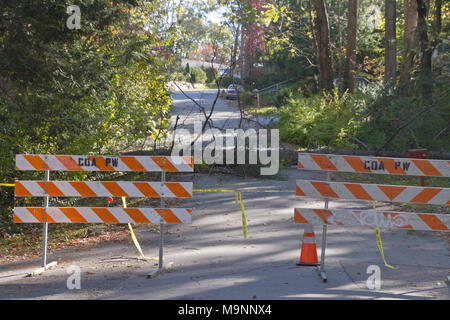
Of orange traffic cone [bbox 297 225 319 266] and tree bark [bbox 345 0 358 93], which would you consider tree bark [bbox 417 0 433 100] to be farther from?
orange traffic cone [bbox 297 225 319 266]

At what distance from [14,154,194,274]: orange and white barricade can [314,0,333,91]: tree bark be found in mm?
20793

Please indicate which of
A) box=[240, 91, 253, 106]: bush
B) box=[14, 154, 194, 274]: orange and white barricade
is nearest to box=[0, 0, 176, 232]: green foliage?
box=[240, 91, 253, 106]: bush

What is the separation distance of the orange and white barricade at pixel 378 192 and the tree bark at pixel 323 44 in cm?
2043

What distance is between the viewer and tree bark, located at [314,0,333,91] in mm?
26031

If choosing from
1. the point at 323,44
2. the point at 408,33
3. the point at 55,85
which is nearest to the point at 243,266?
the point at 55,85

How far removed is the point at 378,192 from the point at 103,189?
3830 mm

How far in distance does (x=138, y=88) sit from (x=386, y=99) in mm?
10105

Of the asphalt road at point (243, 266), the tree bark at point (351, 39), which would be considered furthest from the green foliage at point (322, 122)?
the asphalt road at point (243, 266)

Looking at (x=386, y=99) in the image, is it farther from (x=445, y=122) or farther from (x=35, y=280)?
(x=35, y=280)

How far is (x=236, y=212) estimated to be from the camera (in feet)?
37.9

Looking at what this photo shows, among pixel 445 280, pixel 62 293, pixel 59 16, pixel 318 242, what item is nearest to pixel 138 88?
pixel 59 16

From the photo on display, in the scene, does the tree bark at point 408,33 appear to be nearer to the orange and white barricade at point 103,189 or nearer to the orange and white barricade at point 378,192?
the orange and white barricade at point 378,192

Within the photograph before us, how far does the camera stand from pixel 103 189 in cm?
740

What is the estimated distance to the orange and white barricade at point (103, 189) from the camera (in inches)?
289
